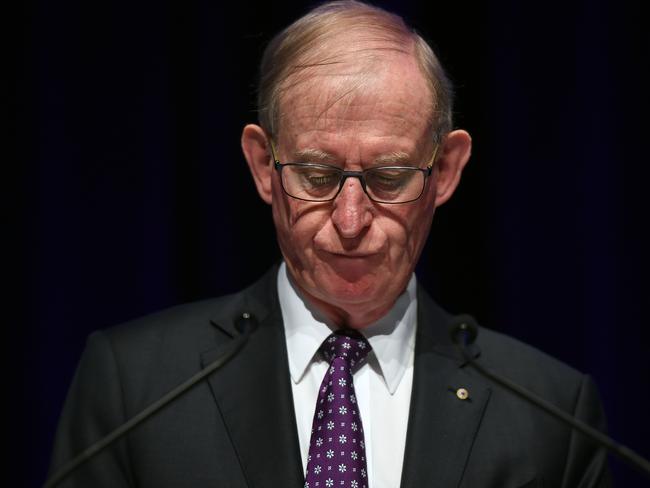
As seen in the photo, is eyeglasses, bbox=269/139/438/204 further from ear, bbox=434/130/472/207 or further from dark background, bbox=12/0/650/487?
dark background, bbox=12/0/650/487

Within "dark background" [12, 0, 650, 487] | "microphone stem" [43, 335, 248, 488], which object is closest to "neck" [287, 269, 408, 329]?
"microphone stem" [43, 335, 248, 488]

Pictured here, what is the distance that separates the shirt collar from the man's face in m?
0.06

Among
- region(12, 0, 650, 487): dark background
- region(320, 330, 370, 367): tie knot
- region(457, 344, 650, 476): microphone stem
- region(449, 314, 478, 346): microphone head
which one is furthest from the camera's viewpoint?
region(12, 0, 650, 487): dark background

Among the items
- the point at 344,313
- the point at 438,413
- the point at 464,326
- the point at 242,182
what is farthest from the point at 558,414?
the point at 242,182

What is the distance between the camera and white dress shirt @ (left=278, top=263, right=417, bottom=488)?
1687 millimetres

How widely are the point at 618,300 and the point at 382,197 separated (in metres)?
0.94

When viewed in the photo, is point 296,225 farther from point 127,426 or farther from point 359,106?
point 127,426

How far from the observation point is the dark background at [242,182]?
7.51ft

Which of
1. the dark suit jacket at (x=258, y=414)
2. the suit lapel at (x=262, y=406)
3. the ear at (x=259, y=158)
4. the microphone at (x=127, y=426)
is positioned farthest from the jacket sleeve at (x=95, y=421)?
the ear at (x=259, y=158)

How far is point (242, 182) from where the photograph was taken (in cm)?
236

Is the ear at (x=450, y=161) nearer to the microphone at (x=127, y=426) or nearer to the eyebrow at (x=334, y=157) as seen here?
the eyebrow at (x=334, y=157)

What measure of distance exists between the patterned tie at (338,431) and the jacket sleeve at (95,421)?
31 cm

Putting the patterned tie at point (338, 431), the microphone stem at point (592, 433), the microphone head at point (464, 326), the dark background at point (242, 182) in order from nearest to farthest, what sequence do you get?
1. the microphone stem at point (592, 433)
2. the microphone head at point (464, 326)
3. the patterned tie at point (338, 431)
4. the dark background at point (242, 182)

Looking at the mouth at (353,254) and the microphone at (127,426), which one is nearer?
the microphone at (127,426)
